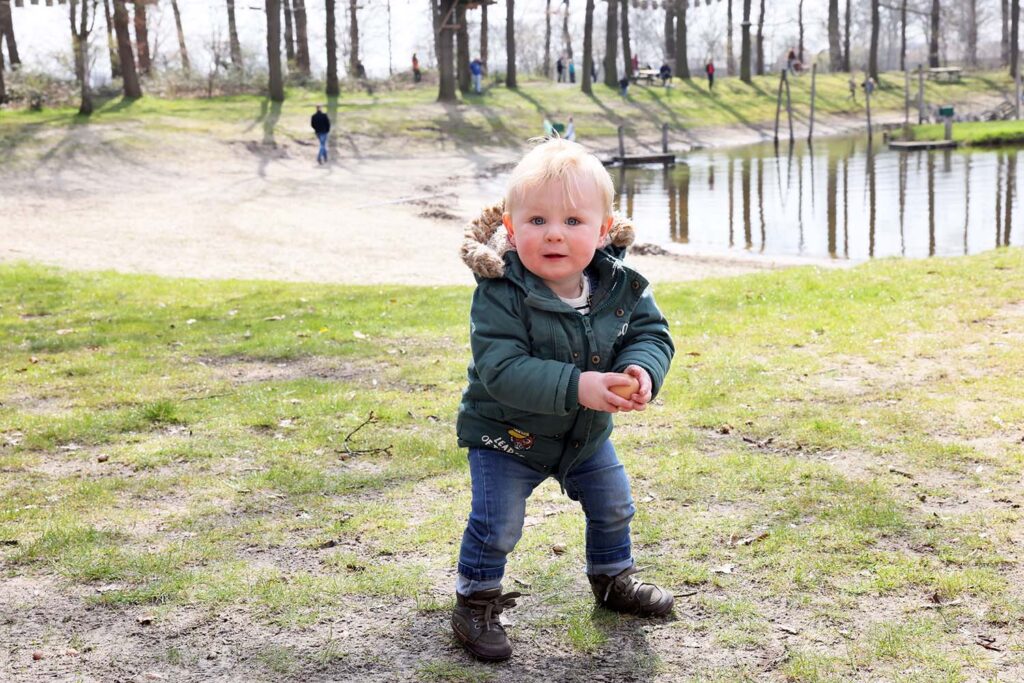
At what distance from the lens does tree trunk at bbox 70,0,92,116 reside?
3056cm

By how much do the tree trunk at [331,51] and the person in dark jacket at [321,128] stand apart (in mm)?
9387

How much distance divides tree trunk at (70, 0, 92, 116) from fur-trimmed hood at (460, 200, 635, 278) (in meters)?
30.6

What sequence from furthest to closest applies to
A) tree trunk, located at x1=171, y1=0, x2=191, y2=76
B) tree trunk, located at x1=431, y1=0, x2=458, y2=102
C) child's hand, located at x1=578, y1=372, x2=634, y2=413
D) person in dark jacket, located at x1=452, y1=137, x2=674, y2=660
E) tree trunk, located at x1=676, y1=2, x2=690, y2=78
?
tree trunk, located at x1=676, y1=2, x2=690, y2=78 < tree trunk, located at x1=171, y1=0, x2=191, y2=76 < tree trunk, located at x1=431, y1=0, x2=458, y2=102 < person in dark jacket, located at x1=452, y1=137, x2=674, y2=660 < child's hand, located at x1=578, y1=372, x2=634, y2=413

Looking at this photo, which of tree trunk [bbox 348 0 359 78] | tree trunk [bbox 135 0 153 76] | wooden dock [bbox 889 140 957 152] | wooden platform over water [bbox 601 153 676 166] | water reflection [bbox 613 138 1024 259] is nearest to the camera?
water reflection [bbox 613 138 1024 259]

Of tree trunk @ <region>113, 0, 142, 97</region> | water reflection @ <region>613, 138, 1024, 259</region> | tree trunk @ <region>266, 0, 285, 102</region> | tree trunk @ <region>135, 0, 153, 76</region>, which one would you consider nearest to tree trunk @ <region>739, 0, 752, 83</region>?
water reflection @ <region>613, 138, 1024, 259</region>

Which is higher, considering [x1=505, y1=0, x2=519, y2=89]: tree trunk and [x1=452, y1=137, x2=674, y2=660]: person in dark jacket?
[x1=505, y1=0, x2=519, y2=89]: tree trunk

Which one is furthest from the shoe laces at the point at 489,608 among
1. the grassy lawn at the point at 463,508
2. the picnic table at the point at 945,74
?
the picnic table at the point at 945,74

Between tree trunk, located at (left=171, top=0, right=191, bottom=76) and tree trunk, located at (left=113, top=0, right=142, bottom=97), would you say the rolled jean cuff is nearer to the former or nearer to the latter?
tree trunk, located at (left=113, top=0, right=142, bottom=97)

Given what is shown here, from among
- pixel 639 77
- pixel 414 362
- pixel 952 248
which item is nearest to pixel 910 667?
pixel 414 362

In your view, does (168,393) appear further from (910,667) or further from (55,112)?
(55,112)

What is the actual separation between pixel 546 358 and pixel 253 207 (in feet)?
65.4

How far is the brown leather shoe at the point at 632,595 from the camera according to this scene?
347 centimetres

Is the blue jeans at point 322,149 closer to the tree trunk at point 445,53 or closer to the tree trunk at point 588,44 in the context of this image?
the tree trunk at point 445,53

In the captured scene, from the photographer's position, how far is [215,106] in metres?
38.0
